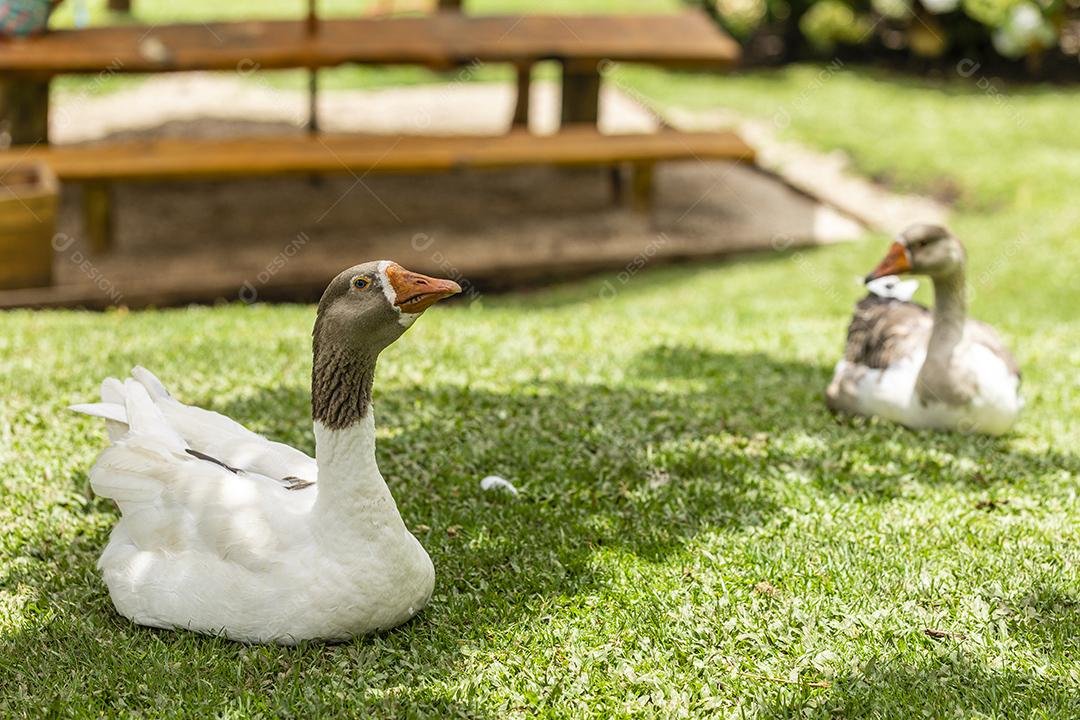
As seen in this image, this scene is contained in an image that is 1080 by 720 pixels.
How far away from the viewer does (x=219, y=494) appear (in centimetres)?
382

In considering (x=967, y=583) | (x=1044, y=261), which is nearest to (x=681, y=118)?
(x=1044, y=261)

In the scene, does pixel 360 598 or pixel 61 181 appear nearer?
pixel 360 598

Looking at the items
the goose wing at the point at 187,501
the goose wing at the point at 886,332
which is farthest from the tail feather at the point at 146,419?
the goose wing at the point at 886,332

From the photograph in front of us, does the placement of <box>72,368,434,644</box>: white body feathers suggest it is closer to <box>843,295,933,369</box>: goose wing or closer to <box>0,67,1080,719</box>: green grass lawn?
<box>0,67,1080,719</box>: green grass lawn

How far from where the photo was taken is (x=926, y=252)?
5.70 meters

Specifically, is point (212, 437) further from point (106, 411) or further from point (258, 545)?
point (258, 545)

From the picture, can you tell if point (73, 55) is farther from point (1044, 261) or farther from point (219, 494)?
point (1044, 261)

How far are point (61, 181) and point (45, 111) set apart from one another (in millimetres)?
1234

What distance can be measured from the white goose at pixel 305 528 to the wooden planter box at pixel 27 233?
5.56 meters

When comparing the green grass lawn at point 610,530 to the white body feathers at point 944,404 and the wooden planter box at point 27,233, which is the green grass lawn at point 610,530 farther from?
the wooden planter box at point 27,233

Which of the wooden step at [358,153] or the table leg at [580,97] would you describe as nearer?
the wooden step at [358,153]

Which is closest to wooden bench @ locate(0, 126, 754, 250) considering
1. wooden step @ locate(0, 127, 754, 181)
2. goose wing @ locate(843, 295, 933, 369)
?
wooden step @ locate(0, 127, 754, 181)

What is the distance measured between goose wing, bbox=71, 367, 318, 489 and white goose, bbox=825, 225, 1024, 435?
3048 millimetres

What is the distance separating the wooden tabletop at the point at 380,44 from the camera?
10055mm
